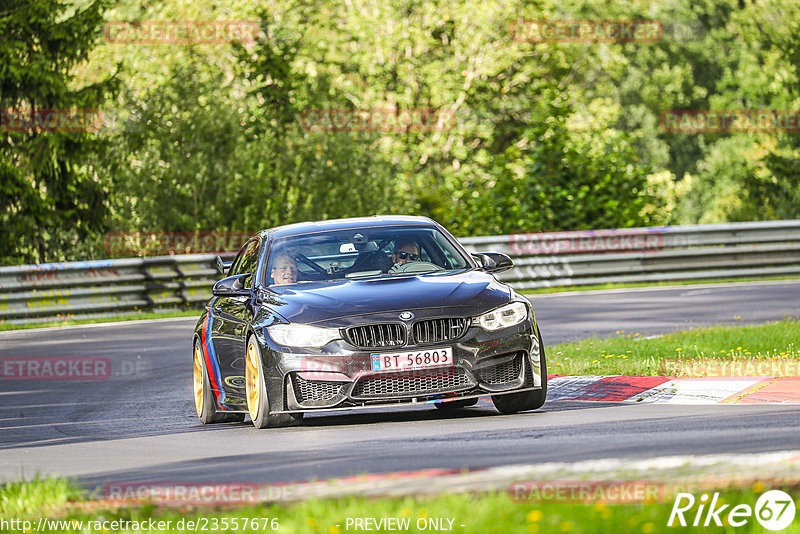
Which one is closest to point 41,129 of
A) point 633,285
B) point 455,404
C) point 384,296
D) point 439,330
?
point 633,285

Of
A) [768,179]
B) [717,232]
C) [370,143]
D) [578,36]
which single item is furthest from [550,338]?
[578,36]

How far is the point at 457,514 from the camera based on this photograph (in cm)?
547

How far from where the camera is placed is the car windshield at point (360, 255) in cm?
1094

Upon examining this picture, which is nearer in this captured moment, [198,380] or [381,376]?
[381,376]

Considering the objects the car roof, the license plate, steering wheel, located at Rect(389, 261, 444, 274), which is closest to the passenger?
the car roof

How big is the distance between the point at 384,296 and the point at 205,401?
85.3 inches

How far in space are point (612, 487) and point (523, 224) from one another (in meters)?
23.2

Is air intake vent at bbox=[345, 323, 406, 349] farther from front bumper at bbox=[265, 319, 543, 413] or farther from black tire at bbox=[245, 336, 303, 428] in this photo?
black tire at bbox=[245, 336, 303, 428]

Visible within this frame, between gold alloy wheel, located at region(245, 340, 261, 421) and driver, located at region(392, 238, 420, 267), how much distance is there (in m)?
1.37

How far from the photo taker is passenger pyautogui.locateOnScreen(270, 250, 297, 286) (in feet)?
35.9

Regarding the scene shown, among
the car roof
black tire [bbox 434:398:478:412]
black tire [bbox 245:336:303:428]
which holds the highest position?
the car roof

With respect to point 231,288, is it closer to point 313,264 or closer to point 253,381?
point 313,264

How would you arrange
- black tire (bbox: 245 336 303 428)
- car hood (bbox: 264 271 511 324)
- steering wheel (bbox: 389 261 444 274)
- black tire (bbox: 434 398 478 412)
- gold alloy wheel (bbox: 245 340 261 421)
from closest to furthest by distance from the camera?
car hood (bbox: 264 271 511 324) → black tire (bbox: 245 336 303 428) → gold alloy wheel (bbox: 245 340 261 421) → steering wheel (bbox: 389 261 444 274) → black tire (bbox: 434 398 478 412)

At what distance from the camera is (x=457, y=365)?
9.77 metres
